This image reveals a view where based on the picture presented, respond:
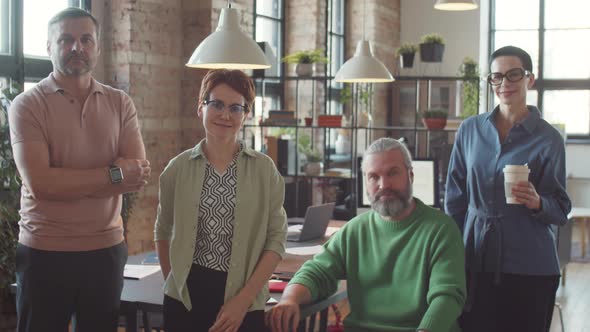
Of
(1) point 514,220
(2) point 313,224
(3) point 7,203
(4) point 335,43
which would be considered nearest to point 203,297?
(1) point 514,220

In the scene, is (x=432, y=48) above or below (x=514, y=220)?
above

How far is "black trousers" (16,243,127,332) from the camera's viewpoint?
2.60 meters

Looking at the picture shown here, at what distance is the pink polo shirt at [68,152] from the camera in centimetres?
260

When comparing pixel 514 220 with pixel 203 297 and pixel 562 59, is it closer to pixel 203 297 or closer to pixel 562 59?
pixel 203 297

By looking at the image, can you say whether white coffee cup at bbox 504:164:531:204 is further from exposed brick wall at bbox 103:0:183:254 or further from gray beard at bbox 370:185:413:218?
exposed brick wall at bbox 103:0:183:254

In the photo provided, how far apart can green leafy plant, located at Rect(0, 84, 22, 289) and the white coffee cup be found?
2.84 meters

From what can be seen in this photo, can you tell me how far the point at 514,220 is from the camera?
2.69m

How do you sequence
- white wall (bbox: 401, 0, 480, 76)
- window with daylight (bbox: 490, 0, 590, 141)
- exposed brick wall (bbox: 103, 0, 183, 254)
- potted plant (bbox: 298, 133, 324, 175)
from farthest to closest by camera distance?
white wall (bbox: 401, 0, 480, 76), window with daylight (bbox: 490, 0, 590, 141), potted plant (bbox: 298, 133, 324, 175), exposed brick wall (bbox: 103, 0, 183, 254)

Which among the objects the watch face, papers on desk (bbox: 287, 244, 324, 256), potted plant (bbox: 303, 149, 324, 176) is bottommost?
papers on desk (bbox: 287, 244, 324, 256)

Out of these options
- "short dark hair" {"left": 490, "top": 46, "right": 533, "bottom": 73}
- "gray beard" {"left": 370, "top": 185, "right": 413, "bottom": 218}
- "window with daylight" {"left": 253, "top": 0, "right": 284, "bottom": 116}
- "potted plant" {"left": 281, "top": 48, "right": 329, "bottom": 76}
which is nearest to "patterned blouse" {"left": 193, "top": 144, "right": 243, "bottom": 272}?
"gray beard" {"left": 370, "top": 185, "right": 413, "bottom": 218}

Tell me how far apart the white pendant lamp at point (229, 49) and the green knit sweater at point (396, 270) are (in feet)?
3.73

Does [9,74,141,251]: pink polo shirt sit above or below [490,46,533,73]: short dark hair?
below

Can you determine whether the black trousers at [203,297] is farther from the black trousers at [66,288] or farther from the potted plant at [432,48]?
the potted plant at [432,48]

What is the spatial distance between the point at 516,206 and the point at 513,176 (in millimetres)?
156
